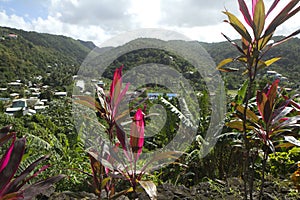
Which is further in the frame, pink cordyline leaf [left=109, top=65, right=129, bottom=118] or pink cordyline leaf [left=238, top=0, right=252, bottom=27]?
pink cordyline leaf [left=109, top=65, right=129, bottom=118]

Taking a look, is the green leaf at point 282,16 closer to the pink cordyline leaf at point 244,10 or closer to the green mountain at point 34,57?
the pink cordyline leaf at point 244,10

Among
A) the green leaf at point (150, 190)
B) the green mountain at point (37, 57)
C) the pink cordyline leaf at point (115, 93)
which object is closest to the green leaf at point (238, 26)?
the pink cordyline leaf at point (115, 93)

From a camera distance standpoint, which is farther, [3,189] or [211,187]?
[211,187]

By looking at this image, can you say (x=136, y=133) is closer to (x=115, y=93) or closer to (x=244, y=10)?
(x=115, y=93)

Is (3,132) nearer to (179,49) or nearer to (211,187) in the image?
(211,187)

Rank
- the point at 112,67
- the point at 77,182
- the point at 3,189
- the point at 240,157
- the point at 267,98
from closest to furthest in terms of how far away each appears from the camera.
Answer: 1. the point at 3,189
2. the point at 267,98
3. the point at 77,182
4. the point at 240,157
5. the point at 112,67

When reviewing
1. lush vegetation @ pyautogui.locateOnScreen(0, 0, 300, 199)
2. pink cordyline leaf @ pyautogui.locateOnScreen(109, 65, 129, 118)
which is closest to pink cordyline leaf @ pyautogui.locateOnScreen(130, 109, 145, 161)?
lush vegetation @ pyautogui.locateOnScreen(0, 0, 300, 199)

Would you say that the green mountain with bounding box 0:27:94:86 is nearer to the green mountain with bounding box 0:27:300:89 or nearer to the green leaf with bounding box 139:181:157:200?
the green mountain with bounding box 0:27:300:89

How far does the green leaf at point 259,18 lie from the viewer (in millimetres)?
1227

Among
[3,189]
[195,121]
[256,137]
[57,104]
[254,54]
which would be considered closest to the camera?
[3,189]

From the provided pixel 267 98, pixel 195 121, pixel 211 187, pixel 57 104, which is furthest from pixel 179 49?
pixel 57 104

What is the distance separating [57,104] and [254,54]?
3992mm

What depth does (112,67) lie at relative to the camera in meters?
3.73

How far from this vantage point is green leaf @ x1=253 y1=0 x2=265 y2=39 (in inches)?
48.3
